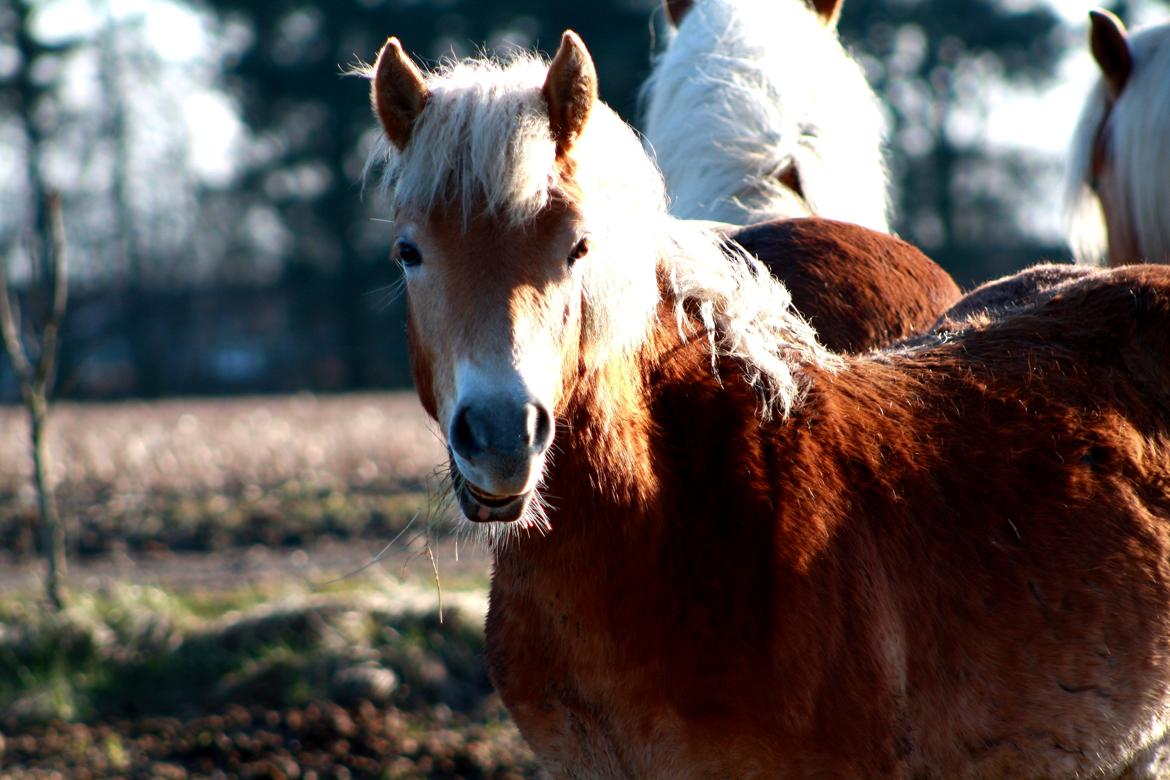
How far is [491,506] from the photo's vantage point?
2166 millimetres

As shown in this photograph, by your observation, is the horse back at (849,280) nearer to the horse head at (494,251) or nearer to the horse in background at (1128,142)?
the horse in background at (1128,142)

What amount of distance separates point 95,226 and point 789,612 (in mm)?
27338

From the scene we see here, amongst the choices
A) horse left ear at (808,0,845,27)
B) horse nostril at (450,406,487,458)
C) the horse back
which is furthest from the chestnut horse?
horse left ear at (808,0,845,27)

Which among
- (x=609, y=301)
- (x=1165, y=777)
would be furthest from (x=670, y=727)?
(x=1165, y=777)

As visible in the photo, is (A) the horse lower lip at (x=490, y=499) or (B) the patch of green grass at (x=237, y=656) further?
(B) the patch of green grass at (x=237, y=656)

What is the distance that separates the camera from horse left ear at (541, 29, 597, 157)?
2.34 m

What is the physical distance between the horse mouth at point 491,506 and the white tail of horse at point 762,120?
104 inches

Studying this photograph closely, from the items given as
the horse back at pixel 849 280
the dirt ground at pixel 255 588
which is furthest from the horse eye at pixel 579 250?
the horse back at pixel 849 280

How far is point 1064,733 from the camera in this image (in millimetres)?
2504

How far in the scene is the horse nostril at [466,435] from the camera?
2049 millimetres

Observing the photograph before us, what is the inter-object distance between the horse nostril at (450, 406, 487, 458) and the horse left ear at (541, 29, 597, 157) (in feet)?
2.07

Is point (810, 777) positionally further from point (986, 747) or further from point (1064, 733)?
point (1064, 733)

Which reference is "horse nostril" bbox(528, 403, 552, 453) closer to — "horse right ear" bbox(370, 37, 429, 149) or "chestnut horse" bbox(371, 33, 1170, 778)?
"chestnut horse" bbox(371, 33, 1170, 778)

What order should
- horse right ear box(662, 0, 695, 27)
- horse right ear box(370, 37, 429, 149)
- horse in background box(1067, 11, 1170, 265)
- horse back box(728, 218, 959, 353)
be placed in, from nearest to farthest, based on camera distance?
1. horse right ear box(370, 37, 429, 149)
2. horse back box(728, 218, 959, 353)
3. horse in background box(1067, 11, 1170, 265)
4. horse right ear box(662, 0, 695, 27)
